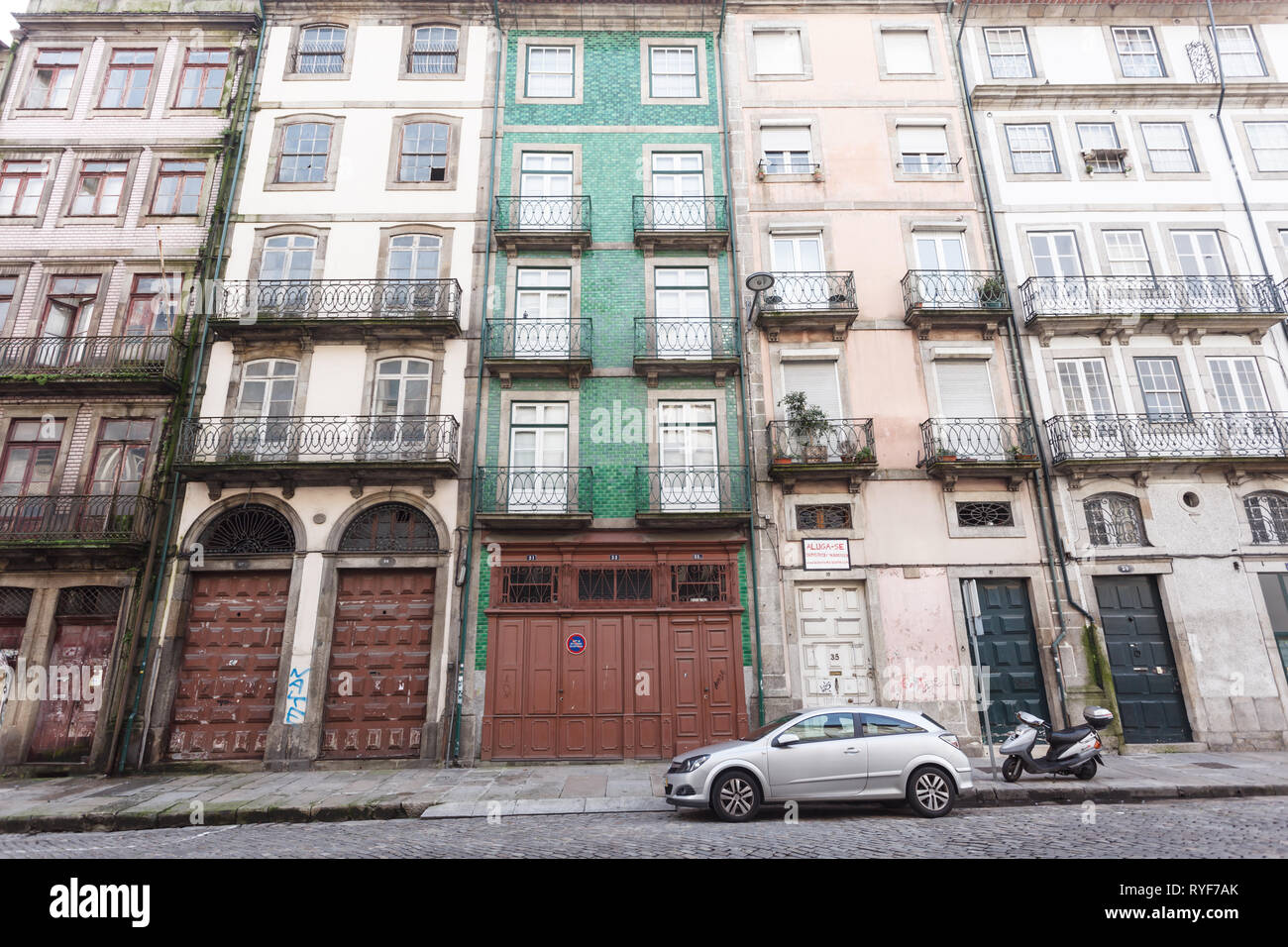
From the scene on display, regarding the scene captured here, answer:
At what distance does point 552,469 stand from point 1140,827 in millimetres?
11479

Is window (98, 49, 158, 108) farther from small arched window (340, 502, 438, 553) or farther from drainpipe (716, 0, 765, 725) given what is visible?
drainpipe (716, 0, 765, 725)

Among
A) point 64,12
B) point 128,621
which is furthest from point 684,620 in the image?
point 64,12

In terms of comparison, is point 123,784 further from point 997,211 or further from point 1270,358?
point 1270,358

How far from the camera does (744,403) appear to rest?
50.9ft

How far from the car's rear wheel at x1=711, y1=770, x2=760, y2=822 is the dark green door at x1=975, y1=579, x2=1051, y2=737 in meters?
7.74

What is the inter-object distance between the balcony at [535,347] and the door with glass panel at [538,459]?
30.0 inches

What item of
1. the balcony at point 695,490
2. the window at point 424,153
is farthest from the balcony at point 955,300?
the window at point 424,153

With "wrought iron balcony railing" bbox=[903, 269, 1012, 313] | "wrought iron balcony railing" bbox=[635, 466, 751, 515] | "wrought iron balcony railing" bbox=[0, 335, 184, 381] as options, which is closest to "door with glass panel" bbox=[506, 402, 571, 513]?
"wrought iron balcony railing" bbox=[635, 466, 751, 515]

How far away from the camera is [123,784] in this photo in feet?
39.9

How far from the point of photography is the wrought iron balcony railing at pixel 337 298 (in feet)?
51.5

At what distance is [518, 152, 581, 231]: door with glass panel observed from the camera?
1677 centimetres

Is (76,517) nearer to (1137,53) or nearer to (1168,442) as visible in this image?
(1168,442)

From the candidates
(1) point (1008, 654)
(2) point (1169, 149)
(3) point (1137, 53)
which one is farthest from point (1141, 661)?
(3) point (1137, 53)

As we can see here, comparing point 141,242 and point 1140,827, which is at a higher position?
point 141,242
